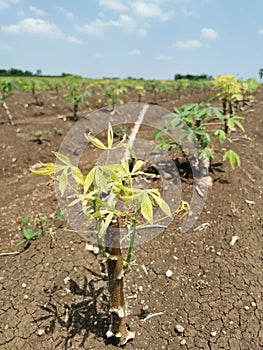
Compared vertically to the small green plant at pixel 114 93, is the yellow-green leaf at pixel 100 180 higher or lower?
lower

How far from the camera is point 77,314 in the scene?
5.33 ft

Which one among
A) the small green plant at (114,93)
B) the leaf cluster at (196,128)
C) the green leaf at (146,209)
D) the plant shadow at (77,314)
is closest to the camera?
the green leaf at (146,209)

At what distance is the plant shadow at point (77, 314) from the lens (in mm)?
1544

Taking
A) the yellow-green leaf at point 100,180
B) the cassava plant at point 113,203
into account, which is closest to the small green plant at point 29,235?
the cassava plant at point 113,203

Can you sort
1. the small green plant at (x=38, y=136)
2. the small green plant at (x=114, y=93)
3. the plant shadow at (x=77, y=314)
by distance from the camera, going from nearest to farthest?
the plant shadow at (x=77, y=314), the small green plant at (x=38, y=136), the small green plant at (x=114, y=93)

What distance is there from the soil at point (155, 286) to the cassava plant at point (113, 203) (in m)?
0.18

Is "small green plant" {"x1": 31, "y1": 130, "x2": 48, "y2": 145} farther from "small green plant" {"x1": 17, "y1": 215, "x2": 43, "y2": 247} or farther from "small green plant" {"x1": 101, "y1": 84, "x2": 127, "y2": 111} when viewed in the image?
"small green plant" {"x1": 17, "y1": 215, "x2": 43, "y2": 247}

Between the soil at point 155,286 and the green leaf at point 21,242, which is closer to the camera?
the soil at point 155,286

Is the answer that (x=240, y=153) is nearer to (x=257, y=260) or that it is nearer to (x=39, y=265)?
(x=257, y=260)

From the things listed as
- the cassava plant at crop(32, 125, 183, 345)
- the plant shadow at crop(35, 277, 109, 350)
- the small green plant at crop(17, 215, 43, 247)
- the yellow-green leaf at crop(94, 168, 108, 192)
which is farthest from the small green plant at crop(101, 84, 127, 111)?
the yellow-green leaf at crop(94, 168, 108, 192)

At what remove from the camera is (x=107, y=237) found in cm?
122

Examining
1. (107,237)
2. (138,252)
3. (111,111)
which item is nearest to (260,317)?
(138,252)

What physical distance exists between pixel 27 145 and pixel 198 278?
4.27 m

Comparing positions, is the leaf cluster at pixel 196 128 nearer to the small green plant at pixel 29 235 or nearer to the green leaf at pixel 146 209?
the small green plant at pixel 29 235
